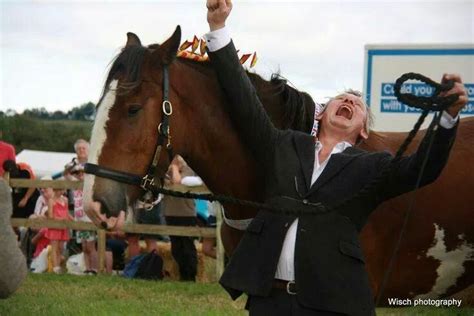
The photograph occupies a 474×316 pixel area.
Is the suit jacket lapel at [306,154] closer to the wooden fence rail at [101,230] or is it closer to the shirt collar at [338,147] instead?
the shirt collar at [338,147]

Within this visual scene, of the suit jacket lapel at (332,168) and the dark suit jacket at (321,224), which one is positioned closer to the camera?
the dark suit jacket at (321,224)

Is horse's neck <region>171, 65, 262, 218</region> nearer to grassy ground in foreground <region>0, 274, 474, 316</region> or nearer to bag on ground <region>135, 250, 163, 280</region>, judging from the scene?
grassy ground in foreground <region>0, 274, 474, 316</region>

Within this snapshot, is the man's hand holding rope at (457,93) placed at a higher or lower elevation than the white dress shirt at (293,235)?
higher

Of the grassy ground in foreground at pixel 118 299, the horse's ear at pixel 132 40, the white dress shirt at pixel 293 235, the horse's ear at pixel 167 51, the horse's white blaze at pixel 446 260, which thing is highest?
the horse's ear at pixel 132 40

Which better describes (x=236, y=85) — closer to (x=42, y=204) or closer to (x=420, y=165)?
(x=420, y=165)

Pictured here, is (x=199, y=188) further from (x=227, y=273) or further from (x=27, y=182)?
(x=227, y=273)

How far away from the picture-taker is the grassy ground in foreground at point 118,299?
787cm

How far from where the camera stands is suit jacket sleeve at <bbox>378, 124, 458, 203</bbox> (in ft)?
10.5

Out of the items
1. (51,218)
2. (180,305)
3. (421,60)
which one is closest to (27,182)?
(51,218)

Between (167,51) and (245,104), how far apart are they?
546 millimetres

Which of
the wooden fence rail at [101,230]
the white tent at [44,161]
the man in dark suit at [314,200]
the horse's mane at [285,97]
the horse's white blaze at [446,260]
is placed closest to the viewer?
the man in dark suit at [314,200]

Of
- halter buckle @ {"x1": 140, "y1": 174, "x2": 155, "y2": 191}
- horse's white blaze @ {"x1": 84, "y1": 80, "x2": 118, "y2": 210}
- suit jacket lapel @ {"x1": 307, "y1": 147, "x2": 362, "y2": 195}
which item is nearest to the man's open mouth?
suit jacket lapel @ {"x1": 307, "y1": 147, "x2": 362, "y2": 195}

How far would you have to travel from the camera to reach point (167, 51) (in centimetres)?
393

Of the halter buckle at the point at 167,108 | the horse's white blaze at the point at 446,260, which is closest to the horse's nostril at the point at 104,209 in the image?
the halter buckle at the point at 167,108
